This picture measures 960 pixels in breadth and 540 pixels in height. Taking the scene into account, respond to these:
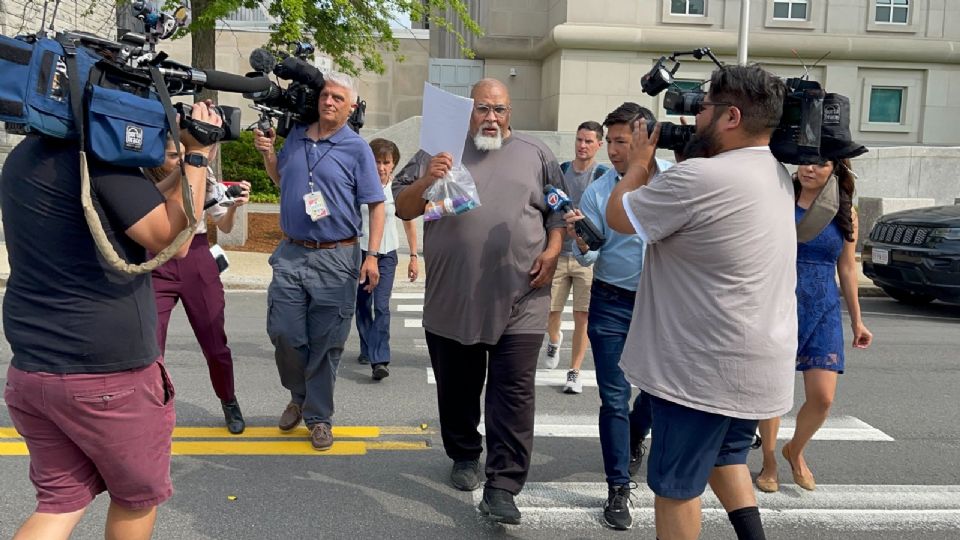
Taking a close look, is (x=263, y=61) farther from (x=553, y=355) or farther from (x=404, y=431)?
(x=553, y=355)

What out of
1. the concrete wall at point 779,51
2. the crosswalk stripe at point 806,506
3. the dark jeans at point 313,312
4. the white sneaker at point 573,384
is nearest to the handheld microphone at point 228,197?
the dark jeans at point 313,312

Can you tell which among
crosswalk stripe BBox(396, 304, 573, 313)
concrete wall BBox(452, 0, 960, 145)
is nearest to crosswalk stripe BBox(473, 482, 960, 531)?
crosswalk stripe BBox(396, 304, 573, 313)

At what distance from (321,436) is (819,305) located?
2.81 meters

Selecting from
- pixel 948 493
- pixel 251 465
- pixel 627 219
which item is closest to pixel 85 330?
pixel 627 219

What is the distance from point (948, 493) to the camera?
14.9ft

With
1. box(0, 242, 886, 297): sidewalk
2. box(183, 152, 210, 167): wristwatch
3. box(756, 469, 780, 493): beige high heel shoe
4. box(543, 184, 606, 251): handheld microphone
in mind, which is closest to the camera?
box(183, 152, 210, 167): wristwatch

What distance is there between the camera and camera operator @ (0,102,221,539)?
249 centimetres

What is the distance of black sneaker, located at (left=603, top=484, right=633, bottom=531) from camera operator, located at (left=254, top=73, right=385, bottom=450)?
174cm

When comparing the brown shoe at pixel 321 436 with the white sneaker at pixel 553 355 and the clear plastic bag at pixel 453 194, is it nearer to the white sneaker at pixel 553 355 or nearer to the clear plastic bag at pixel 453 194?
the clear plastic bag at pixel 453 194

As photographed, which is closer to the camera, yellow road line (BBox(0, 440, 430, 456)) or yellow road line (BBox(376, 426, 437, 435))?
yellow road line (BBox(0, 440, 430, 456))

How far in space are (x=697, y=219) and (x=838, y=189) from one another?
1.80 m

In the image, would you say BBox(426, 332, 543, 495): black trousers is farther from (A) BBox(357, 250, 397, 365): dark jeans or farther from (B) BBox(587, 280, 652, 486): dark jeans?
(A) BBox(357, 250, 397, 365): dark jeans

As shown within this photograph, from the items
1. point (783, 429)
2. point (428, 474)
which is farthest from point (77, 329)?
point (783, 429)

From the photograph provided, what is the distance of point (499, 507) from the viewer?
390cm
